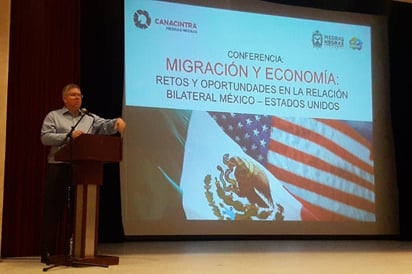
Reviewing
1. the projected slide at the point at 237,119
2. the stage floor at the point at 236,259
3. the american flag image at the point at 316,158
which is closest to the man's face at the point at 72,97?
the stage floor at the point at 236,259

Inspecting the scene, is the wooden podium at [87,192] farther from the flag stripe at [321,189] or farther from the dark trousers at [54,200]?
the flag stripe at [321,189]

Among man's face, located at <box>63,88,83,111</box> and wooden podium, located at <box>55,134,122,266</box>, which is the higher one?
man's face, located at <box>63,88,83,111</box>

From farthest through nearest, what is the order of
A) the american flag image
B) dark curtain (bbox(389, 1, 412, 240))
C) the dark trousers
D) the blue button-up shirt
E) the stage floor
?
dark curtain (bbox(389, 1, 412, 240))
the american flag image
the dark trousers
the blue button-up shirt
the stage floor

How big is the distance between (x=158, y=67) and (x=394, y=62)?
272 centimetres

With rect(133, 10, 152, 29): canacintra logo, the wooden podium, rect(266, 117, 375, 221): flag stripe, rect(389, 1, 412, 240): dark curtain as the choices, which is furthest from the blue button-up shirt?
rect(389, 1, 412, 240): dark curtain

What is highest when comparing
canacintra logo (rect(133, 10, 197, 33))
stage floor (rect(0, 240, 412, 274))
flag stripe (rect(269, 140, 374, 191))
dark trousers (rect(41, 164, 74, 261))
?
canacintra logo (rect(133, 10, 197, 33))

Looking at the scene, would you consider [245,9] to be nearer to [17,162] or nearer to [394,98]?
[394,98]

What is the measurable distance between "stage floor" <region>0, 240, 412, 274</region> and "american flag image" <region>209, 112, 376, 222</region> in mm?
740

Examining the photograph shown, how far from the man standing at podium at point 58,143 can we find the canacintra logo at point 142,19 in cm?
199

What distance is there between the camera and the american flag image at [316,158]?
5438 millimetres

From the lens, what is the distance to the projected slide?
522cm

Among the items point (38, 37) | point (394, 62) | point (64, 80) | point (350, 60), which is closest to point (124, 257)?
point (64, 80)

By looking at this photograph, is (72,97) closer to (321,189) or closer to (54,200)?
(54,200)

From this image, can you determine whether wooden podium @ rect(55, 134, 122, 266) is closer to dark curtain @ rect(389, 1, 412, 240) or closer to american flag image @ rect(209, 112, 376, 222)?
american flag image @ rect(209, 112, 376, 222)
